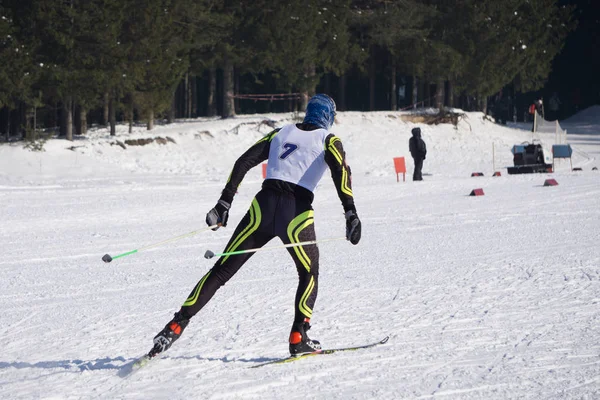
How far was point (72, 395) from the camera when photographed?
5.49m

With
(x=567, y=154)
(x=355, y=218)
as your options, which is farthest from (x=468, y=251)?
(x=567, y=154)

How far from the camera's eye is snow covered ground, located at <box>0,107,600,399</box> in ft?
18.7

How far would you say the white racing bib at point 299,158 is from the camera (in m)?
6.04

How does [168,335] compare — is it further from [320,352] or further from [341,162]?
[341,162]

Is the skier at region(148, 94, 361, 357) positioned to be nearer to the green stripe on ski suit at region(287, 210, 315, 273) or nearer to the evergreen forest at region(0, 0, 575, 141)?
the green stripe on ski suit at region(287, 210, 315, 273)

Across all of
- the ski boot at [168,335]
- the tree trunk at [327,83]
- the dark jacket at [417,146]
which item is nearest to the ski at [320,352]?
the ski boot at [168,335]

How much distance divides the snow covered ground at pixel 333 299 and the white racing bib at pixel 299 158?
130 cm

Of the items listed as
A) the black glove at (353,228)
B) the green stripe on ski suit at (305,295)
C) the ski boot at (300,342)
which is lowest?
the ski boot at (300,342)

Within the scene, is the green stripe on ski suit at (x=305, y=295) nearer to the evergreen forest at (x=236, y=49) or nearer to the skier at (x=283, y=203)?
the skier at (x=283, y=203)

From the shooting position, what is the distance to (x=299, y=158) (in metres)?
6.04

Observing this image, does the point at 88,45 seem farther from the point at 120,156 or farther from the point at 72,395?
the point at 72,395

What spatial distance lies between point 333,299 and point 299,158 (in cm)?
294

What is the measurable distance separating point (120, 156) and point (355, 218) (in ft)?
88.6

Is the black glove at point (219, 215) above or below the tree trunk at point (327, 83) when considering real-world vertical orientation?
below
